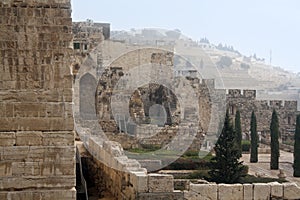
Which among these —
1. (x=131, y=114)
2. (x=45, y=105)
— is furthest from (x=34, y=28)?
(x=131, y=114)

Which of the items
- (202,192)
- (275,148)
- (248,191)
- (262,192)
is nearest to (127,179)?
(202,192)

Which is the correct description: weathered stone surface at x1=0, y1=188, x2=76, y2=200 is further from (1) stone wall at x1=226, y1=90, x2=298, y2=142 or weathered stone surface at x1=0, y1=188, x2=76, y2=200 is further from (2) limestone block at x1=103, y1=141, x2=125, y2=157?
(1) stone wall at x1=226, y1=90, x2=298, y2=142

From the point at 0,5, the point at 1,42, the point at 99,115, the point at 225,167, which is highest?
the point at 0,5

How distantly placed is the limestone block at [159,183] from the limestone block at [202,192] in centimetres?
38

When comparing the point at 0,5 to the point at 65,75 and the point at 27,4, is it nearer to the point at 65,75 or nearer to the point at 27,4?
the point at 27,4

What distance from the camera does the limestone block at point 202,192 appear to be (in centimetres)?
768

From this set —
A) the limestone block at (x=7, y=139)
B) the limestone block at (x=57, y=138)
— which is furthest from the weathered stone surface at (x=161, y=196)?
the limestone block at (x=7, y=139)

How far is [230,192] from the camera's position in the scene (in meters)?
7.84

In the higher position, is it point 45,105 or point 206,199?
point 45,105

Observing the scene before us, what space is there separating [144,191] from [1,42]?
2.90m

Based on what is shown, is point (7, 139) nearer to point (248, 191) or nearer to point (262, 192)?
point (248, 191)

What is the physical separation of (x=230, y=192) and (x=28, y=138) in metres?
3.50

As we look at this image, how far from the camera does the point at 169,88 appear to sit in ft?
90.1

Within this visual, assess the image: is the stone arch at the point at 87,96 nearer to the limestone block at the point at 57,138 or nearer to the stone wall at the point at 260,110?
the stone wall at the point at 260,110
